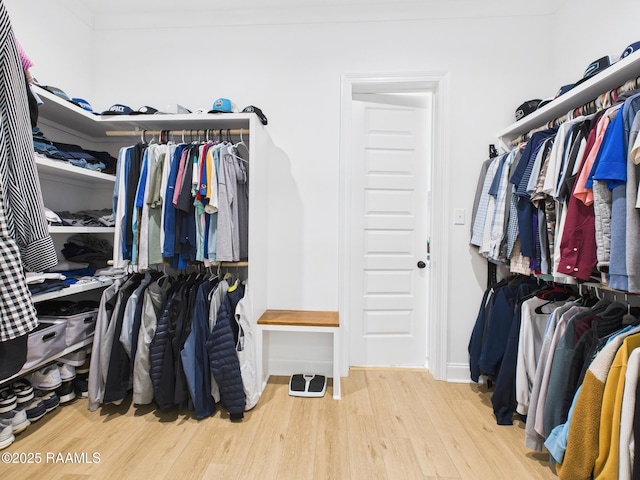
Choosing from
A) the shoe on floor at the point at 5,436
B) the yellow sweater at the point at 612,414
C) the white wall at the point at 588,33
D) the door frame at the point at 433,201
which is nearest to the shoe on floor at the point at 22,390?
the shoe on floor at the point at 5,436

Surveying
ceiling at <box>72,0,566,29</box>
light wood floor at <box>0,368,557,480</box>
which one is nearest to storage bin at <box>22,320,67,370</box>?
light wood floor at <box>0,368,557,480</box>

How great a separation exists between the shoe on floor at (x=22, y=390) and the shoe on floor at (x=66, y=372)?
16 centimetres

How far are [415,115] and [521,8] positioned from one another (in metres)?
0.98

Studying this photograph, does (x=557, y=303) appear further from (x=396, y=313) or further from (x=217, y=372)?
(x=217, y=372)

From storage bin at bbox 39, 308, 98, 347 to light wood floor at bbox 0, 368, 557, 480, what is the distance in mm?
429

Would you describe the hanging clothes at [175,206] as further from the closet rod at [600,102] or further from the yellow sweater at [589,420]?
the closet rod at [600,102]

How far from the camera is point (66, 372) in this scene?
1.83 m

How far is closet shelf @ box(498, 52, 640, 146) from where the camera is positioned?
46.8 inches

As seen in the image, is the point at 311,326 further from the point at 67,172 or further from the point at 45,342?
the point at 67,172

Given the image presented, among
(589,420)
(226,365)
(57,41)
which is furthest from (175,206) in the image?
(589,420)

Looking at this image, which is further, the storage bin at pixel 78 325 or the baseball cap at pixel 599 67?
the storage bin at pixel 78 325

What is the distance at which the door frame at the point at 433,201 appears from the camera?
7.16ft

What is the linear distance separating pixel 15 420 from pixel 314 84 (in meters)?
2.71

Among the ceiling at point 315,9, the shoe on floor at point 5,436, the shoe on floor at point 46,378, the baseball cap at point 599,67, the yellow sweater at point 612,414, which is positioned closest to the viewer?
the yellow sweater at point 612,414
